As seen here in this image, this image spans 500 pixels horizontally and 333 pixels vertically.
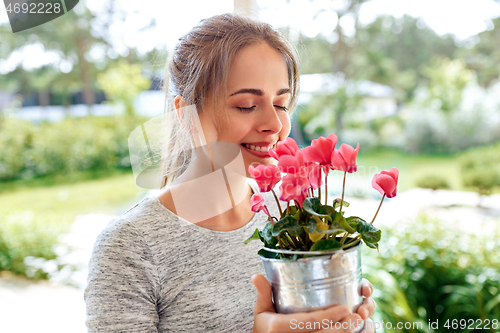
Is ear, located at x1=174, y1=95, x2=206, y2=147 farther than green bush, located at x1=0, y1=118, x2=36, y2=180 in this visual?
No

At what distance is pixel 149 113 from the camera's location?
98.5 inches

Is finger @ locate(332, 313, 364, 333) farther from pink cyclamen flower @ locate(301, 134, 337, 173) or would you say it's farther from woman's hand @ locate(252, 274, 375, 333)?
pink cyclamen flower @ locate(301, 134, 337, 173)

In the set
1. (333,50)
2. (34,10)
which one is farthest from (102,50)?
(34,10)

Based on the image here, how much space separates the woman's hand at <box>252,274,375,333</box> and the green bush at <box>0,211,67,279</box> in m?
3.09

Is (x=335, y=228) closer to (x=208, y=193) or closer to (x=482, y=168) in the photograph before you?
(x=208, y=193)

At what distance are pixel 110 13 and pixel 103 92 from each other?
2.56 feet

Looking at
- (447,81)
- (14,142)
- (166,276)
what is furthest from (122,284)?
(14,142)

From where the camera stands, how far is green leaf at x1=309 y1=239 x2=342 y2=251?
49 cm

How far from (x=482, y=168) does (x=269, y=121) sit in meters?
2.57

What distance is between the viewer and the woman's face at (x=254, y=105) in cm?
82

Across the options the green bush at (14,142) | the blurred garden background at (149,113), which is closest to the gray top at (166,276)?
the blurred garden background at (149,113)

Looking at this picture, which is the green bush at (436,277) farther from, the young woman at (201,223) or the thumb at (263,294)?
the thumb at (263,294)

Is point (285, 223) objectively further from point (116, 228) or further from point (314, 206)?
point (116, 228)

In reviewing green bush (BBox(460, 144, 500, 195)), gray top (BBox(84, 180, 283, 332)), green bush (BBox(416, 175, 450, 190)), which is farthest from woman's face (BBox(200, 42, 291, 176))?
green bush (BBox(416, 175, 450, 190))
